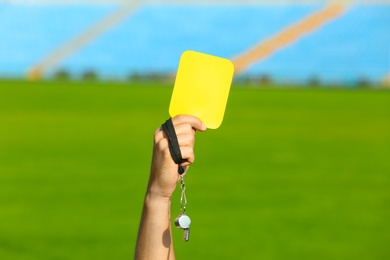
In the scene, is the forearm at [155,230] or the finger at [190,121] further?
the forearm at [155,230]

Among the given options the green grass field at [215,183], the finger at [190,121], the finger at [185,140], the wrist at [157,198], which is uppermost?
the green grass field at [215,183]

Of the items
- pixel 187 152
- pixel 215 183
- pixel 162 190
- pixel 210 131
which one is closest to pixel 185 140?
pixel 187 152

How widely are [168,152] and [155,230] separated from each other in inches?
7.7

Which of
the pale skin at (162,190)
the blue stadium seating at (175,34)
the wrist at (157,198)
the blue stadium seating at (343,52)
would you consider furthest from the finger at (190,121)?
the blue stadium seating at (175,34)

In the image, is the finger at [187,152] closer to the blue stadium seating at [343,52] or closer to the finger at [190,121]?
the finger at [190,121]

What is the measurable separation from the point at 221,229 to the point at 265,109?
1074 centimetres

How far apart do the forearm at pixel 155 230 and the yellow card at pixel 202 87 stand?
19cm

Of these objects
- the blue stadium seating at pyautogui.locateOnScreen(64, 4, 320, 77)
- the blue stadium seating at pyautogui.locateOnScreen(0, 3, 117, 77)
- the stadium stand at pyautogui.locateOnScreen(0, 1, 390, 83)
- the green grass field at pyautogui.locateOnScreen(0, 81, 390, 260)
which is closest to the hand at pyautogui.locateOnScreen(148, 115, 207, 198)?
the green grass field at pyautogui.locateOnScreen(0, 81, 390, 260)

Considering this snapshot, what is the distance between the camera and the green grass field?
610 centimetres

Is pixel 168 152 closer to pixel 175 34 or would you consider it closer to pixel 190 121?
pixel 190 121

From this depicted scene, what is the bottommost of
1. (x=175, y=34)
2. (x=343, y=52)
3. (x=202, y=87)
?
(x=202, y=87)

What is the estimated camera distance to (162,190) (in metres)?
1.76

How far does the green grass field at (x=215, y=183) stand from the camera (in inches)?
240

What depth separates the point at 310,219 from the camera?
23.0 ft
